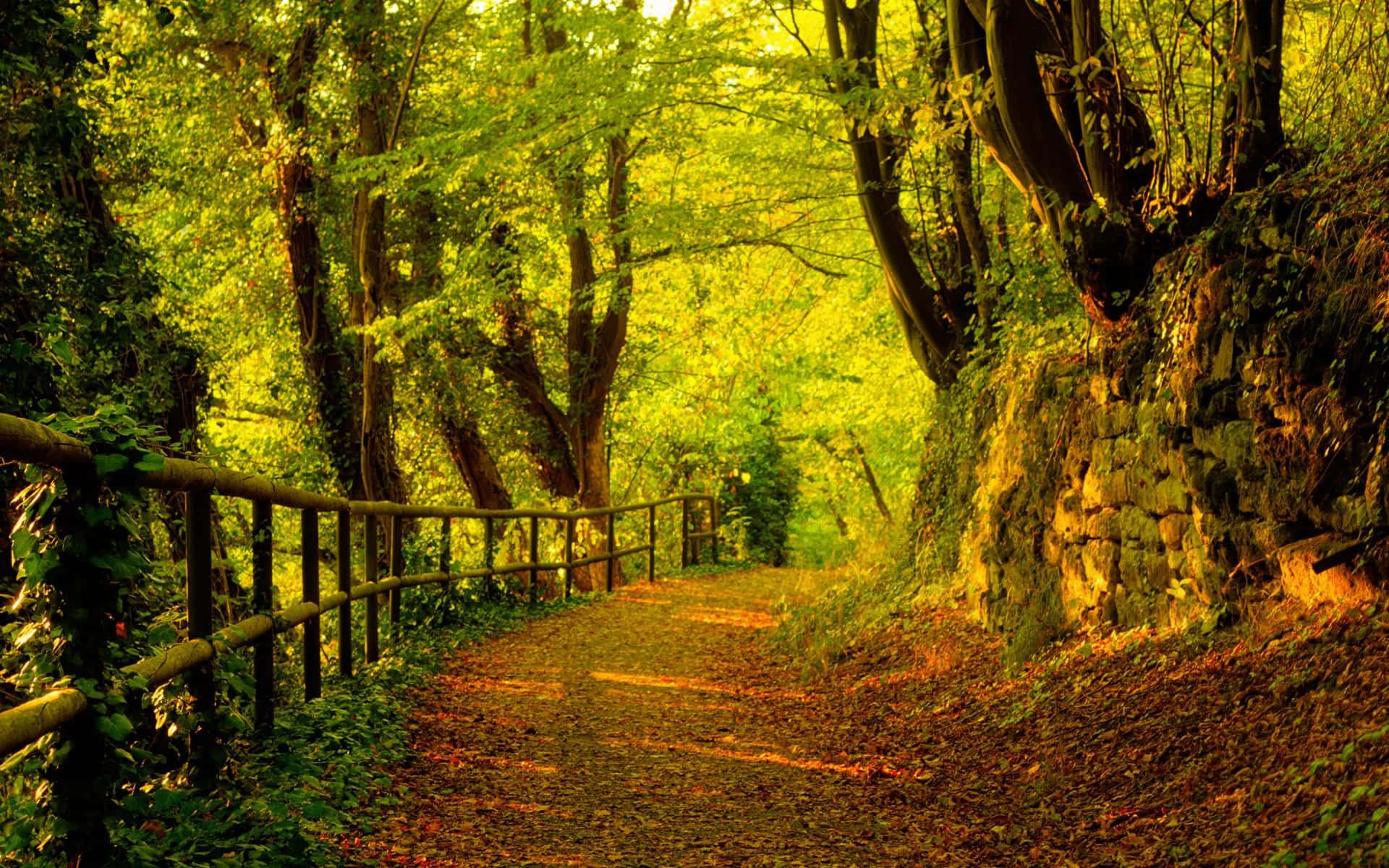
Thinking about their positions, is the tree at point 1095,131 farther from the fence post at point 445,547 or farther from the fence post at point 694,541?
the fence post at point 694,541

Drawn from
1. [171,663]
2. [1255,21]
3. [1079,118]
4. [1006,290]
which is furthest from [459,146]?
[171,663]

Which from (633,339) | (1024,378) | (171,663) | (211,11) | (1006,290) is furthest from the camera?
(633,339)

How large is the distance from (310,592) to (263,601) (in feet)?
3.10

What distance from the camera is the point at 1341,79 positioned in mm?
6027

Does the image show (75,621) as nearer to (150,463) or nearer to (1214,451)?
(150,463)

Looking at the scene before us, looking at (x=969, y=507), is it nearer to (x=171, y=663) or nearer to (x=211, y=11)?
(x=171, y=663)

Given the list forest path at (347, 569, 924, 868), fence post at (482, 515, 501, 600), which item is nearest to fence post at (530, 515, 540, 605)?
fence post at (482, 515, 501, 600)

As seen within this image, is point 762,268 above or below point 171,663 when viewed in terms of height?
above

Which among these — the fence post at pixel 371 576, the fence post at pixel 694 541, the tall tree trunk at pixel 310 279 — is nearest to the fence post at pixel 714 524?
the fence post at pixel 694 541

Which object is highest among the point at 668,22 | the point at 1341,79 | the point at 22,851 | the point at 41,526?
the point at 668,22

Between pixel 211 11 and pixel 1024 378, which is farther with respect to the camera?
pixel 211 11

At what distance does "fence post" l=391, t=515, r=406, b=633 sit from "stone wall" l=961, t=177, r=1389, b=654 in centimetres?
428

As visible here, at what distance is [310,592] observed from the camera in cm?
613

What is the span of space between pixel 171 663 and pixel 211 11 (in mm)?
Answer: 9851
